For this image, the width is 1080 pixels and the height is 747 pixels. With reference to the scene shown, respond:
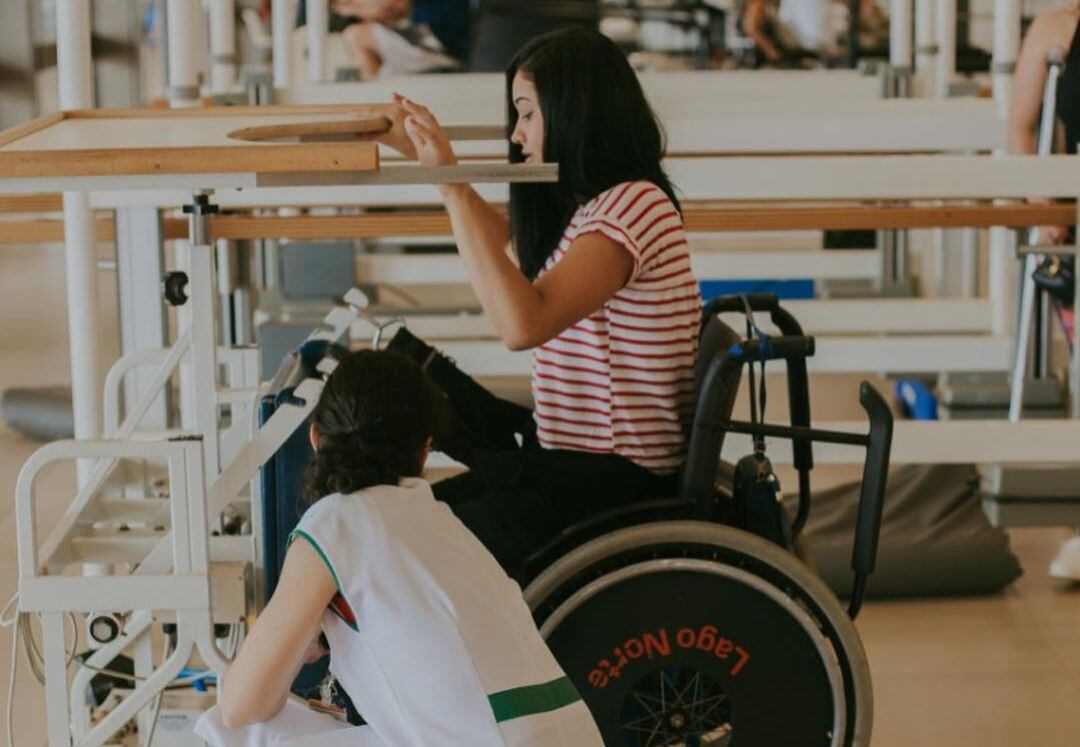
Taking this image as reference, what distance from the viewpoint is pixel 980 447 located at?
3102 millimetres

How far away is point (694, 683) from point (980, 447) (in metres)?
1.11

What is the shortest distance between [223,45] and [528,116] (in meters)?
3.16

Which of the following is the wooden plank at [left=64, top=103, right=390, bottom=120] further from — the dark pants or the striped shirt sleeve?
the dark pants

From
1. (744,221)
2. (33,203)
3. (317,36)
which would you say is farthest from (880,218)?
(317,36)

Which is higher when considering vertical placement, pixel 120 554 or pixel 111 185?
pixel 111 185

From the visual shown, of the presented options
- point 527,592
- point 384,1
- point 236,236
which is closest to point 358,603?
point 527,592

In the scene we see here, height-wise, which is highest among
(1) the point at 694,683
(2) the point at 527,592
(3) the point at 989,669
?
(2) the point at 527,592

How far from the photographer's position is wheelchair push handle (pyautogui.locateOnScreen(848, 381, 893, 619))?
85.2 inches

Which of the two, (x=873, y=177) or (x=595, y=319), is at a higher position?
(x=873, y=177)

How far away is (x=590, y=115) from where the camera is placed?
2.31m

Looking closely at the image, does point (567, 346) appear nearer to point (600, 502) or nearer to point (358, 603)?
point (600, 502)

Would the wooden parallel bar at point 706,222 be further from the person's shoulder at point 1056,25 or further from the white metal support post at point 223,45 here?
the white metal support post at point 223,45

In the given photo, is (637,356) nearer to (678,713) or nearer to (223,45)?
(678,713)

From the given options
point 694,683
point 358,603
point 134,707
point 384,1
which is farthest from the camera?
point 384,1
